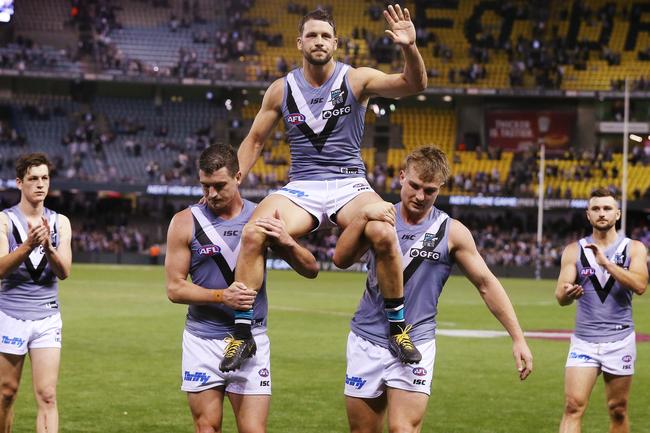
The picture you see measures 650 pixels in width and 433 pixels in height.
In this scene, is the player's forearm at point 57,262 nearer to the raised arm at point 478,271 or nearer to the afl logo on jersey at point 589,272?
the raised arm at point 478,271

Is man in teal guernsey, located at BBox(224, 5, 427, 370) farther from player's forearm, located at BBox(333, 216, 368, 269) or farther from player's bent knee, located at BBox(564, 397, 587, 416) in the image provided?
player's bent knee, located at BBox(564, 397, 587, 416)

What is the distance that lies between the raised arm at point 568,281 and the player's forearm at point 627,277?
1.12 feet

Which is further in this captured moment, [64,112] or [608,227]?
[64,112]

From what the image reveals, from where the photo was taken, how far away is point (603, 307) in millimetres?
10961

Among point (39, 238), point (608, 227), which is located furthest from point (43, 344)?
point (608, 227)

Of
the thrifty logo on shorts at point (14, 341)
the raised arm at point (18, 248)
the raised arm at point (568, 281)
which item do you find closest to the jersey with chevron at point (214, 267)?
the raised arm at point (18, 248)

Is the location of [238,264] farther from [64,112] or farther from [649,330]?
[64,112]

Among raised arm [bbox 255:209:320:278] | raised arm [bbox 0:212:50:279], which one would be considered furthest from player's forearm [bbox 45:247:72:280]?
raised arm [bbox 255:209:320:278]

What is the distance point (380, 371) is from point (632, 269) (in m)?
3.65

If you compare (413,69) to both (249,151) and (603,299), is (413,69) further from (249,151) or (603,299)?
(603,299)

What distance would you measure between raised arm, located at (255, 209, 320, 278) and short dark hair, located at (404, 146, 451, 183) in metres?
1.04

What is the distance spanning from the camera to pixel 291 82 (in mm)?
9430

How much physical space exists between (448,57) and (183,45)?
609 inches

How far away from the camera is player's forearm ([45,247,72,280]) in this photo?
31.4ft
